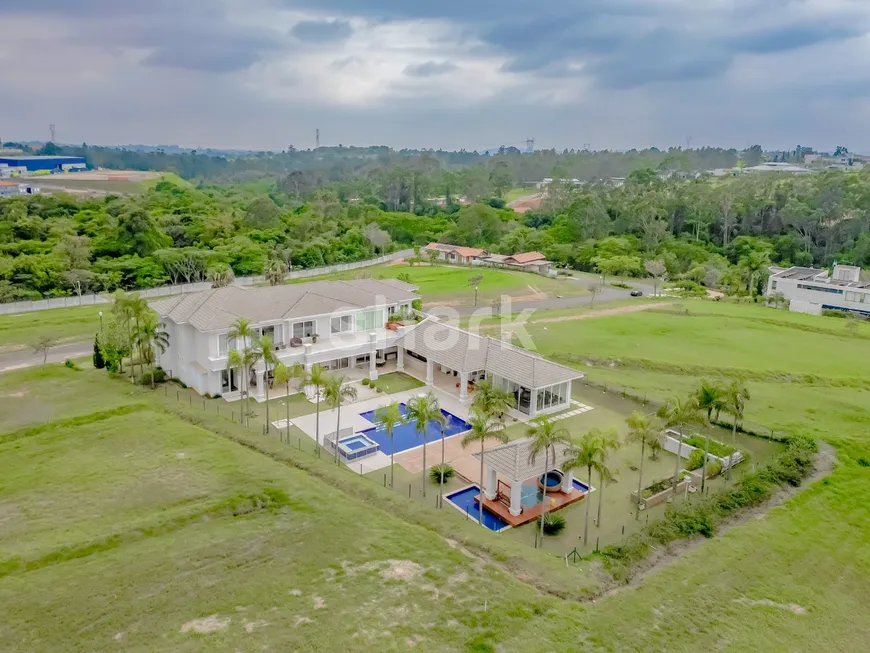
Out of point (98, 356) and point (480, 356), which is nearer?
point (480, 356)

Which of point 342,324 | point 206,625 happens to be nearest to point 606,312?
point 342,324

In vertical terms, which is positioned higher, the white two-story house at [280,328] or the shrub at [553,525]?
the white two-story house at [280,328]

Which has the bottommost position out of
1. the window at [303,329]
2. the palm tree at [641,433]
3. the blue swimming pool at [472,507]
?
the blue swimming pool at [472,507]

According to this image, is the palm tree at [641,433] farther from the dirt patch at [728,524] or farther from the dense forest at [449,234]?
the dense forest at [449,234]

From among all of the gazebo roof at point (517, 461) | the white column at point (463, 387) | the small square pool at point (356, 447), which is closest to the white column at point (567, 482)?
the gazebo roof at point (517, 461)

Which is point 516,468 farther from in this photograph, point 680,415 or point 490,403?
point 680,415

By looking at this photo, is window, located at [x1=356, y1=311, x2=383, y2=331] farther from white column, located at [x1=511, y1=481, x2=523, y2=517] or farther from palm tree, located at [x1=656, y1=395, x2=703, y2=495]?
palm tree, located at [x1=656, y1=395, x2=703, y2=495]

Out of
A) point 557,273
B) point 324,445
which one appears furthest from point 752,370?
point 557,273
